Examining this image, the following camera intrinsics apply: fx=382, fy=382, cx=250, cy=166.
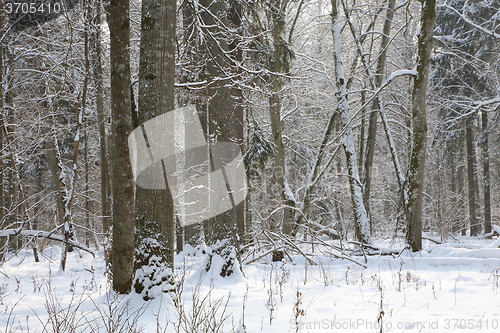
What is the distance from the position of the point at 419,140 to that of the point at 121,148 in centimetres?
730

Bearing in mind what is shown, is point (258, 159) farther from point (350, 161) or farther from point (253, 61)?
point (350, 161)

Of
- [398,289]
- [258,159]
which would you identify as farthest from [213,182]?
[398,289]

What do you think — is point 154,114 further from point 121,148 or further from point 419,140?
point 419,140

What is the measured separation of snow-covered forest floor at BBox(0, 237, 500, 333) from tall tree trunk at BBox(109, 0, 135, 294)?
1.69ft

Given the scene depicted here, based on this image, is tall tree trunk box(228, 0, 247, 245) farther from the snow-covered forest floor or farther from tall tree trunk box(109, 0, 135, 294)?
tall tree trunk box(109, 0, 135, 294)

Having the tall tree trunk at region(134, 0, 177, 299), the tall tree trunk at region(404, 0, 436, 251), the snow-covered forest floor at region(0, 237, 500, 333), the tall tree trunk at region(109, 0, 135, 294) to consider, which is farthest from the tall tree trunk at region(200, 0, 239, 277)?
the tall tree trunk at region(404, 0, 436, 251)

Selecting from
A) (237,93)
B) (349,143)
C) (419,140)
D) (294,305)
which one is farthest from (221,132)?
(349,143)

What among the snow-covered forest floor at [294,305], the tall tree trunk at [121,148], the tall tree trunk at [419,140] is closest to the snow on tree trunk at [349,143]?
the tall tree trunk at [419,140]

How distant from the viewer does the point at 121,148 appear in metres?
5.50

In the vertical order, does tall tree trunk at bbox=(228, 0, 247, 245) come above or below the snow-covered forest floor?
above

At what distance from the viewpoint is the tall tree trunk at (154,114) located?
15.6ft

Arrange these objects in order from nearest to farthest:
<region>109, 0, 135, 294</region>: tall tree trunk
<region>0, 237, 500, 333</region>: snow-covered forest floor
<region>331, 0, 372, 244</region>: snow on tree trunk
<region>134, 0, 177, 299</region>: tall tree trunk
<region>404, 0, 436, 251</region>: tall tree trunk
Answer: <region>0, 237, 500, 333</region>: snow-covered forest floor
<region>134, 0, 177, 299</region>: tall tree trunk
<region>109, 0, 135, 294</region>: tall tree trunk
<region>404, 0, 436, 251</region>: tall tree trunk
<region>331, 0, 372, 244</region>: snow on tree trunk

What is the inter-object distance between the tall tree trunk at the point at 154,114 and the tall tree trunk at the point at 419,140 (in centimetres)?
689

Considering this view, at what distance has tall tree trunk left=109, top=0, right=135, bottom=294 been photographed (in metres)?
5.41
